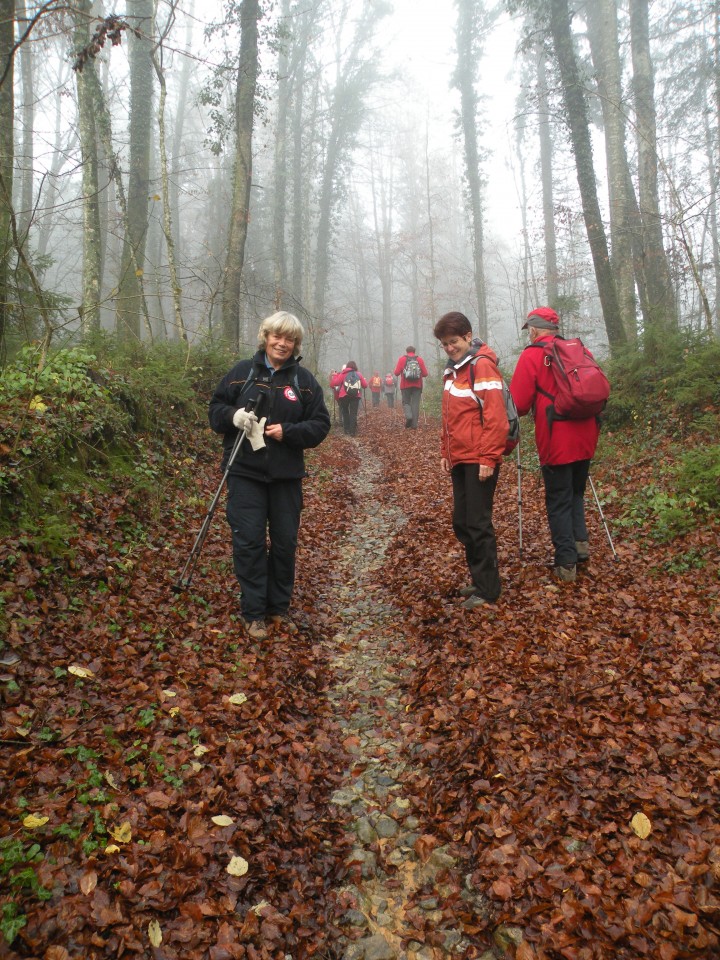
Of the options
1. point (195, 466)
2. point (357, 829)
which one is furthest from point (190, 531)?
point (357, 829)

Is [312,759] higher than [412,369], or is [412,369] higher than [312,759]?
[412,369]

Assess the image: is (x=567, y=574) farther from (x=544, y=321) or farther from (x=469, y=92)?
(x=469, y=92)

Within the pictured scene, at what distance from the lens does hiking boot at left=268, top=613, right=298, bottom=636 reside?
202 inches

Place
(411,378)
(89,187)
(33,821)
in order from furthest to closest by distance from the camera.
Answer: (411,378), (89,187), (33,821)

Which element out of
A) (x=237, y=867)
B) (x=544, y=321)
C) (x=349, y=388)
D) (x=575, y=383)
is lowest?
(x=237, y=867)

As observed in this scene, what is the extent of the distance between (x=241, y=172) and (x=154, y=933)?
1305 centimetres

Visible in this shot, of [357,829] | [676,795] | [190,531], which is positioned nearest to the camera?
[676,795]

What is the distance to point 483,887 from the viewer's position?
2.80 m

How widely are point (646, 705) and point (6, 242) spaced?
6430 mm

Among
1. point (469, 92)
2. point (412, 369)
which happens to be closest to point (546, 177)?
point (469, 92)

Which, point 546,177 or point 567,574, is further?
A: point 546,177

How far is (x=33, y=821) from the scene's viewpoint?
2701 mm

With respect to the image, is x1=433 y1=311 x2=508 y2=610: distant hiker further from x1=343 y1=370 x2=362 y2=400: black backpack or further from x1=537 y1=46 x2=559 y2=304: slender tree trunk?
x1=537 y1=46 x2=559 y2=304: slender tree trunk

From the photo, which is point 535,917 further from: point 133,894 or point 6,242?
point 6,242
